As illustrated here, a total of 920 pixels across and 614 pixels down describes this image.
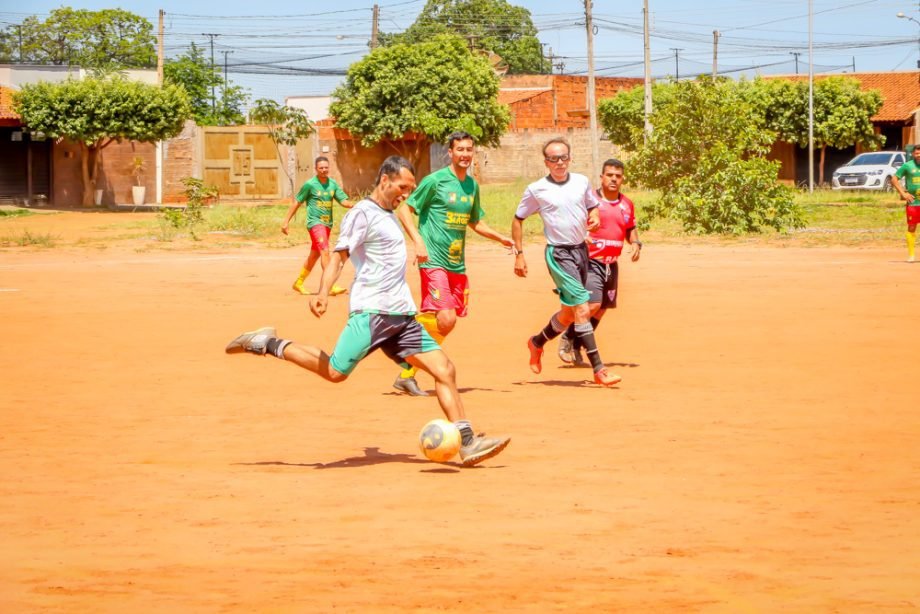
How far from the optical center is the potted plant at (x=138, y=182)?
47750 millimetres

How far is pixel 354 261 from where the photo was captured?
7848mm

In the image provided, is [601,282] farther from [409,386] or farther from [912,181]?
[912,181]

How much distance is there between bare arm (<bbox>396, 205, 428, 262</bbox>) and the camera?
8.69 m

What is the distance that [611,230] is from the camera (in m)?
11.7

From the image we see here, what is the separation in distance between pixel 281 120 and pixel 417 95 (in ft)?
24.8

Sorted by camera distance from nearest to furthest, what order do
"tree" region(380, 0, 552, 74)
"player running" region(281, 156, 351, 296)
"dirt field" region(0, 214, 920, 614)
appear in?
"dirt field" region(0, 214, 920, 614)
"player running" region(281, 156, 351, 296)
"tree" region(380, 0, 552, 74)

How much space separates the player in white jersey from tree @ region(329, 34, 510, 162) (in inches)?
1698

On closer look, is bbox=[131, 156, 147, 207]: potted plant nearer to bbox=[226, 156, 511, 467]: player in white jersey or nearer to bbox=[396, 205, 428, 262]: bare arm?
bbox=[396, 205, 428, 262]: bare arm

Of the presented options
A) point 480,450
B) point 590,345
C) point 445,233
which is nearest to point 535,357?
point 590,345

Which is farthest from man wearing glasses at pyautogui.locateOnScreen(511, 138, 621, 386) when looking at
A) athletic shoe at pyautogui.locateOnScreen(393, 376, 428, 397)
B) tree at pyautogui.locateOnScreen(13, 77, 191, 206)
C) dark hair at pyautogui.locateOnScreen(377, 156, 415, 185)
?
tree at pyautogui.locateOnScreen(13, 77, 191, 206)

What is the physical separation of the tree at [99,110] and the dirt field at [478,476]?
29.7 meters

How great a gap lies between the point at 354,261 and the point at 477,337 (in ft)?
20.4

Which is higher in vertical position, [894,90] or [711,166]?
[894,90]

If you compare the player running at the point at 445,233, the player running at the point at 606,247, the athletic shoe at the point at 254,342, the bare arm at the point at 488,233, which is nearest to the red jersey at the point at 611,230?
the player running at the point at 606,247
